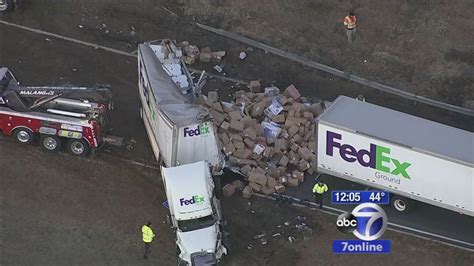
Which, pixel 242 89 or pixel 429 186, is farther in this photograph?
pixel 242 89

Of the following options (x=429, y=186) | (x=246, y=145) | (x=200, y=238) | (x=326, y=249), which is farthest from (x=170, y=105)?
(x=429, y=186)

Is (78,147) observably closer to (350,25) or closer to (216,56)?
(216,56)

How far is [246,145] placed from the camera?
26453 mm

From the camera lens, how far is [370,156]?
24234 mm

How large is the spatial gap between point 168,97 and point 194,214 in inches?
183

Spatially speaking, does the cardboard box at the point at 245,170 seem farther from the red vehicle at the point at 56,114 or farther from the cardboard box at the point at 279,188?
the red vehicle at the point at 56,114

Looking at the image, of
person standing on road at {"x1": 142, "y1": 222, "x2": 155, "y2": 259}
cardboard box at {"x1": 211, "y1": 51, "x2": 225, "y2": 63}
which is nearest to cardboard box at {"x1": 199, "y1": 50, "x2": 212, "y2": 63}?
cardboard box at {"x1": 211, "y1": 51, "x2": 225, "y2": 63}

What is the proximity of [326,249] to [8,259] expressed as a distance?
31.9ft

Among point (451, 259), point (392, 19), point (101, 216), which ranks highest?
point (392, 19)

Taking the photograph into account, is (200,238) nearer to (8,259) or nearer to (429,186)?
(8,259)

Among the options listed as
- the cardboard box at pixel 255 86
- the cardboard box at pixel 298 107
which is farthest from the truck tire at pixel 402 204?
the cardboard box at pixel 255 86

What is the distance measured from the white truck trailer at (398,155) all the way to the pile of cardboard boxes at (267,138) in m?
1.30

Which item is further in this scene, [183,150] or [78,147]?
[78,147]

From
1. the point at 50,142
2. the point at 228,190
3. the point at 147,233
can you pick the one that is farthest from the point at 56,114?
the point at 228,190
